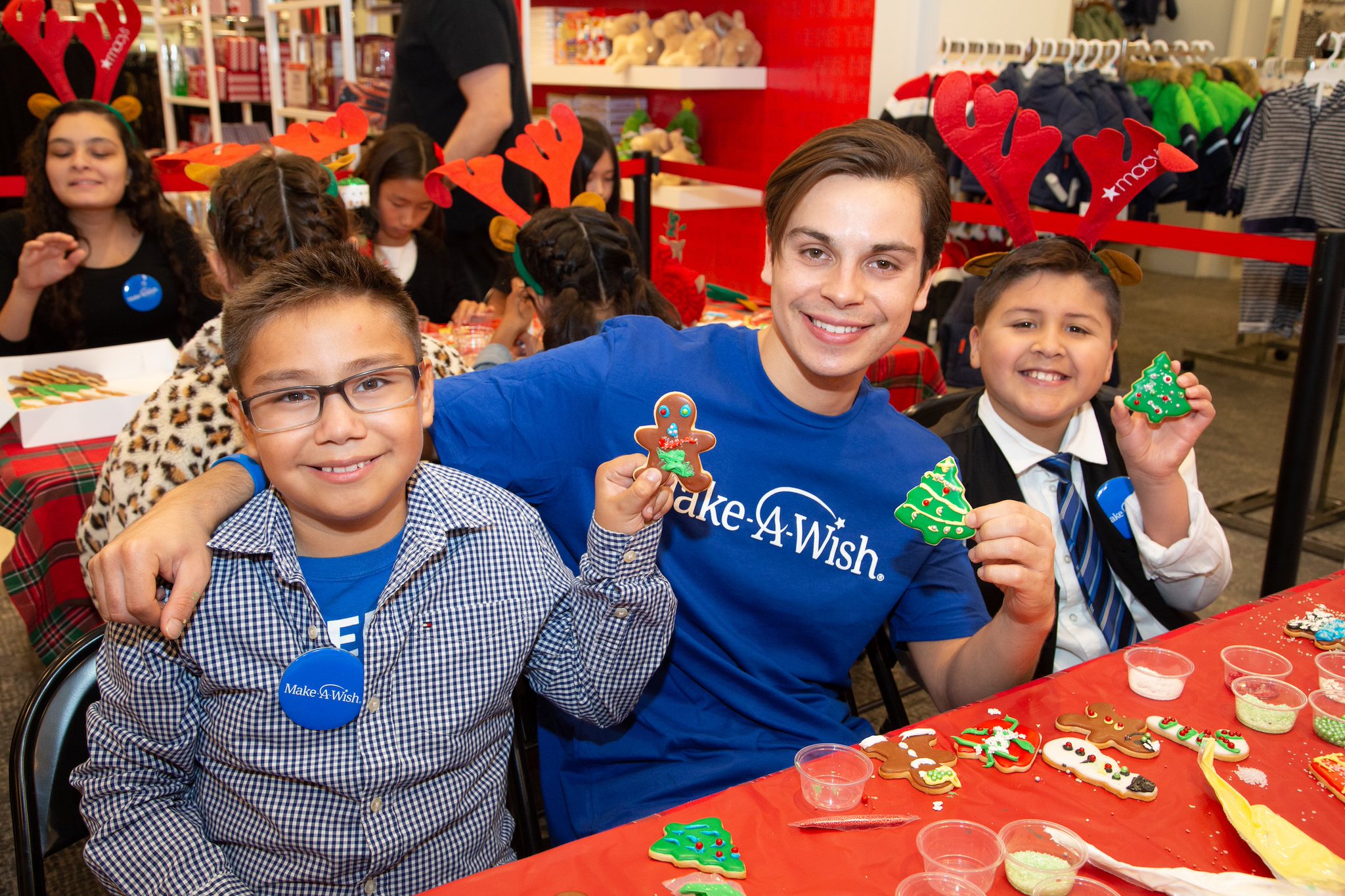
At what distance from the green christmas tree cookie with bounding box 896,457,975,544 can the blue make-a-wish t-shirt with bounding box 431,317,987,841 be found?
222 mm

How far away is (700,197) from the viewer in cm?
636

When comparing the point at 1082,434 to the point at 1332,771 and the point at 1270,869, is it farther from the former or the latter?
the point at 1270,869

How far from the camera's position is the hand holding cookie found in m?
1.25

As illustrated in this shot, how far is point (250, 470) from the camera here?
1.41 metres

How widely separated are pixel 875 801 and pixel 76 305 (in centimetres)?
295

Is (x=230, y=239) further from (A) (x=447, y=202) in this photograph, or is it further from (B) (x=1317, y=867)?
(B) (x=1317, y=867)

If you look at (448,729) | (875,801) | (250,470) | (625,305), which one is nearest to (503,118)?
(625,305)

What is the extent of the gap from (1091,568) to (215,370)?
5.46 ft

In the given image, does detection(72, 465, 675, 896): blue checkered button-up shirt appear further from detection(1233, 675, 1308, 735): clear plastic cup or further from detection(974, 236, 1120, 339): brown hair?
detection(974, 236, 1120, 339): brown hair

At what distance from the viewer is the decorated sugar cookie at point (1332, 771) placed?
1145 mm

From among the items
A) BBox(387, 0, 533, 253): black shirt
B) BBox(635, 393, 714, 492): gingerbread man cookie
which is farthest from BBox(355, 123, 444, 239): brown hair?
BBox(635, 393, 714, 492): gingerbread man cookie

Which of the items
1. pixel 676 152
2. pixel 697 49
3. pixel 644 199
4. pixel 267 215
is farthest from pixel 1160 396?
pixel 676 152

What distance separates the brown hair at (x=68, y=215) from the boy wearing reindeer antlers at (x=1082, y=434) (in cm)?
254

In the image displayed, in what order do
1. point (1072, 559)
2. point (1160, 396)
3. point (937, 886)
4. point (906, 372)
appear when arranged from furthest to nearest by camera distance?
point (906, 372) → point (1072, 559) → point (1160, 396) → point (937, 886)
